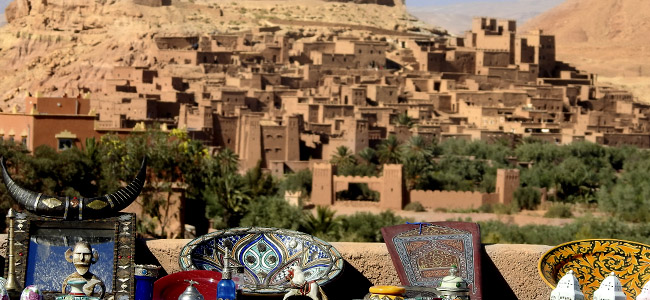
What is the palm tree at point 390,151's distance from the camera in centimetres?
3547

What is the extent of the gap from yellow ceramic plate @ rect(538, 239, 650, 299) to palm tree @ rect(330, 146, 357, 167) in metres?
28.4

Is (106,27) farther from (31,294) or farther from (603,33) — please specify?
(31,294)

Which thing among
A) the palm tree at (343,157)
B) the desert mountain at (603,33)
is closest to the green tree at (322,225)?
the palm tree at (343,157)

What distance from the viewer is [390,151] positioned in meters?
35.8

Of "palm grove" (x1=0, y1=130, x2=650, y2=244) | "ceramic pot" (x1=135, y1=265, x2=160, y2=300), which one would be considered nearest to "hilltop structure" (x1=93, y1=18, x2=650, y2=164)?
"palm grove" (x1=0, y1=130, x2=650, y2=244)

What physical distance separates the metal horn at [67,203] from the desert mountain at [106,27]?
4340 centimetres

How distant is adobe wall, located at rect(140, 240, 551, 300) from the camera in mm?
6562

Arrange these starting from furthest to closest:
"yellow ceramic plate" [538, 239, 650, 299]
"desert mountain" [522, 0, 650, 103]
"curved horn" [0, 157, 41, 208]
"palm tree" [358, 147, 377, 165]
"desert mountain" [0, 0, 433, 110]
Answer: "desert mountain" [522, 0, 650, 103], "desert mountain" [0, 0, 433, 110], "palm tree" [358, 147, 377, 165], "yellow ceramic plate" [538, 239, 650, 299], "curved horn" [0, 157, 41, 208]

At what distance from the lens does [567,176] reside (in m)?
34.2

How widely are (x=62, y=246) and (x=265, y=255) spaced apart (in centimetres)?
124

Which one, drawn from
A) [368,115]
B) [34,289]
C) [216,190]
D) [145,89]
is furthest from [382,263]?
[145,89]

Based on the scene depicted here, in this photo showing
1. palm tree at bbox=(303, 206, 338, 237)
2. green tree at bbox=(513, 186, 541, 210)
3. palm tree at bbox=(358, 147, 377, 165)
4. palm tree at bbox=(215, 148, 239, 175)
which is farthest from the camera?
palm tree at bbox=(358, 147, 377, 165)

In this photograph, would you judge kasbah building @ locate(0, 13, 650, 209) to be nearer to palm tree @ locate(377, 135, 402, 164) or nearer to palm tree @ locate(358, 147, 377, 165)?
palm tree @ locate(358, 147, 377, 165)

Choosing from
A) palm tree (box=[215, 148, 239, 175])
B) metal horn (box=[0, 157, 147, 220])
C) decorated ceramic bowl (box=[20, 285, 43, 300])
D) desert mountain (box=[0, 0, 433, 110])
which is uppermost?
desert mountain (box=[0, 0, 433, 110])
